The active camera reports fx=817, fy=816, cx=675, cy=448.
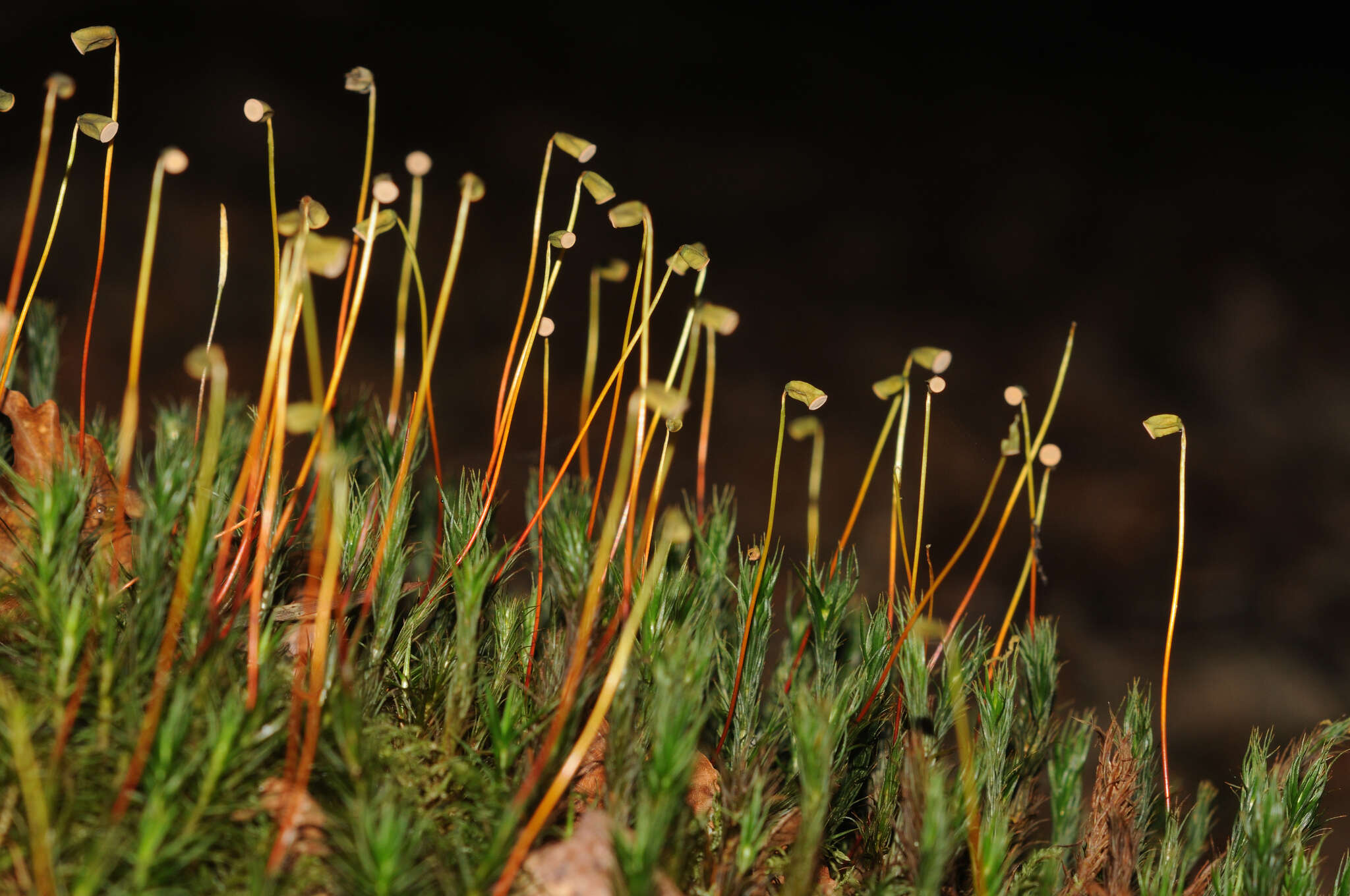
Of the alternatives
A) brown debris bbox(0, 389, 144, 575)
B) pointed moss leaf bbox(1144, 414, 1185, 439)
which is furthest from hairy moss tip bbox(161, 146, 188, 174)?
pointed moss leaf bbox(1144, 414, 1185, 439)

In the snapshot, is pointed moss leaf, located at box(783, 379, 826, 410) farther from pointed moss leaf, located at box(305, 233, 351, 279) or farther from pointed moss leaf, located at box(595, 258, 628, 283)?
pointed moss leaf, located at box(305, 233, 351, 279)

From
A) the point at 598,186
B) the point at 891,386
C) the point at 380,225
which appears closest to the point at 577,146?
the point at 598,186

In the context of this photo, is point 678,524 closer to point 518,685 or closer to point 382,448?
point 518,685

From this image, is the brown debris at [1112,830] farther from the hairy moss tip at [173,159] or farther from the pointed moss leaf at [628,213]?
the hairy moss tip at [173,159]

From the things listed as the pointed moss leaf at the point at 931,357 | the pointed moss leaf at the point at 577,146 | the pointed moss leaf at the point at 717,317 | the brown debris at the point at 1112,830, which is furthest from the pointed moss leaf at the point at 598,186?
the brown debris at the point at 1112,830

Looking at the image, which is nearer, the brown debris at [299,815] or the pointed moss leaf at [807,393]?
the brown debris at [299,815]
